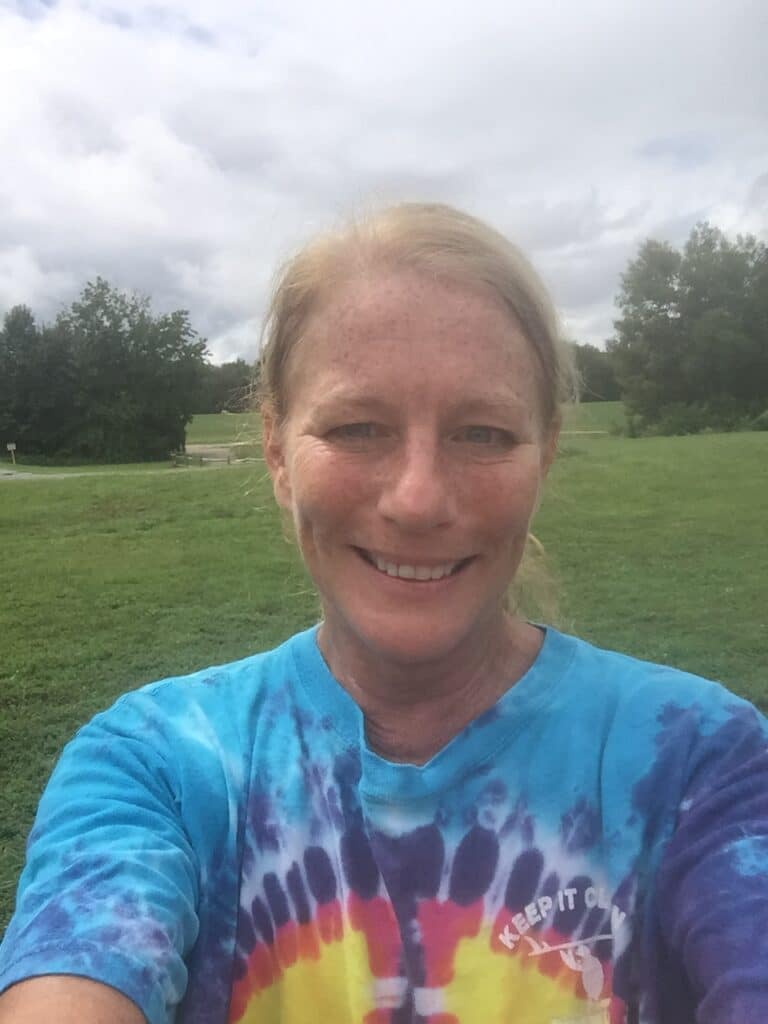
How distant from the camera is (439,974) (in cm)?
Result: 135

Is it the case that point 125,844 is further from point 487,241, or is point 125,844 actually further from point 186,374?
point 186,374

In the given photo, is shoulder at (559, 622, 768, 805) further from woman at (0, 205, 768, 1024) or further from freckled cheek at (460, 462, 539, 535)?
freckled cheek at (460, 462, 539, 535)

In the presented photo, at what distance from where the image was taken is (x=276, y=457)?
1.80 m

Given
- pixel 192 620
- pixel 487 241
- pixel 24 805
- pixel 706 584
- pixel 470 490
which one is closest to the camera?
pixel 470 490

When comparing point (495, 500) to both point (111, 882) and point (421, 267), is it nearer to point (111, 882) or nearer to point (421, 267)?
point (421, 267)

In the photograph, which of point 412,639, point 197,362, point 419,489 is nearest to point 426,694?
point 412,639

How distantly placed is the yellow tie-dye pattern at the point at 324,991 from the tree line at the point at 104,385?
144 feet

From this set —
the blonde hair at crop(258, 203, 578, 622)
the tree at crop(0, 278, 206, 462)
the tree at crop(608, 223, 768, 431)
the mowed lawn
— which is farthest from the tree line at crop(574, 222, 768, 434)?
the blonde hair at crop(258, 203, 578, 622)

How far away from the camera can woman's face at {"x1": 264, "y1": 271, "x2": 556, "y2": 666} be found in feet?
4.78

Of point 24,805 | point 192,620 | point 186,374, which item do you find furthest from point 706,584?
point 186,374

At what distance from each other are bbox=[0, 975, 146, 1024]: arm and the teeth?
2.33 feet

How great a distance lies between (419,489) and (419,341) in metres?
0.24

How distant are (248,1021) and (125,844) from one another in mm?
351

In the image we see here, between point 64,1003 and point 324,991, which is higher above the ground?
point 64,1003
